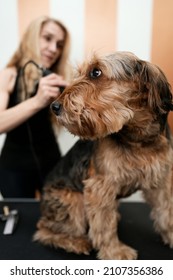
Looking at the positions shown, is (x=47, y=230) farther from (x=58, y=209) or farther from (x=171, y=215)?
(x=171, y=215)

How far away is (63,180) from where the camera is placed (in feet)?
4.18

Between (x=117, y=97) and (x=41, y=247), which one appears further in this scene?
(x=41, y=247)

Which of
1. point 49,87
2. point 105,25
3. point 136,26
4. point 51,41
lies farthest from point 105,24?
point 49,87

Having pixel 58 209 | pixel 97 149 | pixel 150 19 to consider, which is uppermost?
pixel 150 19

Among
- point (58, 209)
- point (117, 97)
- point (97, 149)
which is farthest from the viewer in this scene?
point (58, 209)

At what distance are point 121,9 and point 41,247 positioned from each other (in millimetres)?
1061

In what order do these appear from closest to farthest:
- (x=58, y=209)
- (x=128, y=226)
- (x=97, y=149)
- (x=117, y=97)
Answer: (x=117, y=97) → (x=97, y=149) → (x=58, y=209) → (x=128, y=226)

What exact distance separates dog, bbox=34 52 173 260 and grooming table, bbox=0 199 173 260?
4cm

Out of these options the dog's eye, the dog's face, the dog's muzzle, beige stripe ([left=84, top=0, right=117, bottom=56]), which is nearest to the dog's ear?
the dog's face

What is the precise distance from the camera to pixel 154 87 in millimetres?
967

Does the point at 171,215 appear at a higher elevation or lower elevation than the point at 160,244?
higher

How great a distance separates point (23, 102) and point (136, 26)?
2.02 feet

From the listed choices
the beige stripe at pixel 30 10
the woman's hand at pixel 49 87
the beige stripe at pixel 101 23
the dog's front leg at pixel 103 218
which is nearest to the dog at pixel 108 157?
the dog's front leg at pixel 103 218
